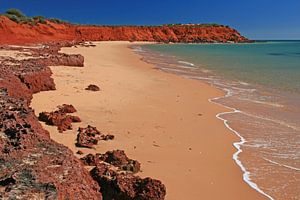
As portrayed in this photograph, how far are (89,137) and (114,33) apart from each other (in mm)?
84796

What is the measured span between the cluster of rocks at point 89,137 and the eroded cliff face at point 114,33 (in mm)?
38473

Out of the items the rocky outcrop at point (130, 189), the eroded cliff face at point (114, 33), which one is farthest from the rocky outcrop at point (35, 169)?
the eroded cliff face at point (114, 33)

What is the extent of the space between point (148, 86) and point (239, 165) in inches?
287

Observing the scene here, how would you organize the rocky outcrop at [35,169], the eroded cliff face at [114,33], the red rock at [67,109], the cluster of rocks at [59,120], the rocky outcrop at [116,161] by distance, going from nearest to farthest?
the rocky outcrop at [35,169], the rocky outcrop at [116,161], the cluster of rocks at [59,120], the red rock at [67,109], the eroded cliff face at [114,33]

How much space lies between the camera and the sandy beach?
180 inches

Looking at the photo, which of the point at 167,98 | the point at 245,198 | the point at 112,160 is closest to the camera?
the point at 245,198

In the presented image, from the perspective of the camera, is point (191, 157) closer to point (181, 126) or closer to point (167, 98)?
point (181, 126)

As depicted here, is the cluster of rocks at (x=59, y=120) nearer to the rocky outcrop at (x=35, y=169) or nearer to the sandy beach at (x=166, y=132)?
the sandy beach at (x=166, y=132)

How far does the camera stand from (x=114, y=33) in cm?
8862

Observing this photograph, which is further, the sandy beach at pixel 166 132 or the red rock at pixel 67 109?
the red rock at pixel 67 109

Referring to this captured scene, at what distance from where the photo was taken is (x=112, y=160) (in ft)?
15.2

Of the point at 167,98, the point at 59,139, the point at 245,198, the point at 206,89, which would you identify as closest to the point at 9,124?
the point at 59,139

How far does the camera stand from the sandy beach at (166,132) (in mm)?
4578

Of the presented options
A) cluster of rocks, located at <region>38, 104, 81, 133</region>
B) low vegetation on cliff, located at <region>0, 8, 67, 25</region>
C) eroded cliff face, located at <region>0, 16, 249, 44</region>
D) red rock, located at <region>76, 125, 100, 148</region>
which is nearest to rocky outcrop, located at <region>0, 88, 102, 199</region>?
red rock, located at <region>76, 125, 100, 148</region>
